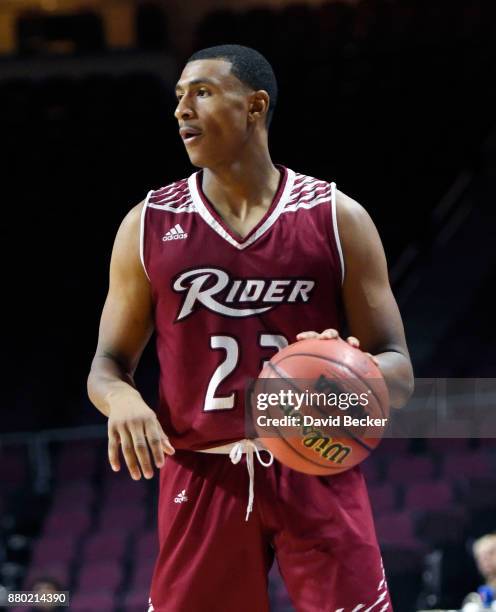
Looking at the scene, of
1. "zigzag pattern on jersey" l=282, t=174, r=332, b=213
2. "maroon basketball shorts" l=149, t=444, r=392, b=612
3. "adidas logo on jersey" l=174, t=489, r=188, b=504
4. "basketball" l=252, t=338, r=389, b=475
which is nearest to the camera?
"basketball" l=252, t=338, r=389, b=475

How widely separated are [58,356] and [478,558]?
6068 mm

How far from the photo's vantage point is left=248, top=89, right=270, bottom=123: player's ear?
10.4 feet

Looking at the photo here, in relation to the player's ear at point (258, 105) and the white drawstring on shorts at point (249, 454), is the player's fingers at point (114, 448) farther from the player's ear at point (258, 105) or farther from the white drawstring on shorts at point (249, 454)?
the player's ear at point (258, 105)

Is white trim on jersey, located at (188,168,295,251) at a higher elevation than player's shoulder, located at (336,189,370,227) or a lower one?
lower

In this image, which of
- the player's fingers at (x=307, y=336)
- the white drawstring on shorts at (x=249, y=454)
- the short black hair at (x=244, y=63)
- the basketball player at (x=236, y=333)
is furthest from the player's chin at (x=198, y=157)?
the white drawstring on shorts at (x=249, y=454)

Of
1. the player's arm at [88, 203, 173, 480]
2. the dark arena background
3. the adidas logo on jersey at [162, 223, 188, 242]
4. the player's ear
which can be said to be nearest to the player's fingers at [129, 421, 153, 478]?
the player's arm at [88, 203, 173, 480]

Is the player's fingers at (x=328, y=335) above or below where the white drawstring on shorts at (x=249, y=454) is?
above

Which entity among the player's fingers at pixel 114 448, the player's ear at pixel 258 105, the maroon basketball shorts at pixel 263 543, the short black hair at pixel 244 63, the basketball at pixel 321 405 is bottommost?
the maroon basketball shorts at pixel 263 543

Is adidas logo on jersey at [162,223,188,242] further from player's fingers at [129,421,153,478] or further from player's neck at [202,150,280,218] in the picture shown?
player's fingers at [129,421,153,478]

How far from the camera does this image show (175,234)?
309 centimetres

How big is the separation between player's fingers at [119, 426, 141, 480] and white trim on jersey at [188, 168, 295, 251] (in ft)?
1.95

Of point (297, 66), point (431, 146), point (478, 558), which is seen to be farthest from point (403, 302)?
point (478, 558)

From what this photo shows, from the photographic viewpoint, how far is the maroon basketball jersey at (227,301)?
2.99 m

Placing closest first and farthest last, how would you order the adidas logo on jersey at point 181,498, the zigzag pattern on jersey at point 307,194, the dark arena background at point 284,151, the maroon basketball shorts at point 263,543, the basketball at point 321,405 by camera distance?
the basketball at point 321,405, the maroon basketball shorts at point 263,543, the adidas logo on jersey at point 181,498, the zigzag pattern on jersey at point 307,194, the dark arena background at point 284,151
